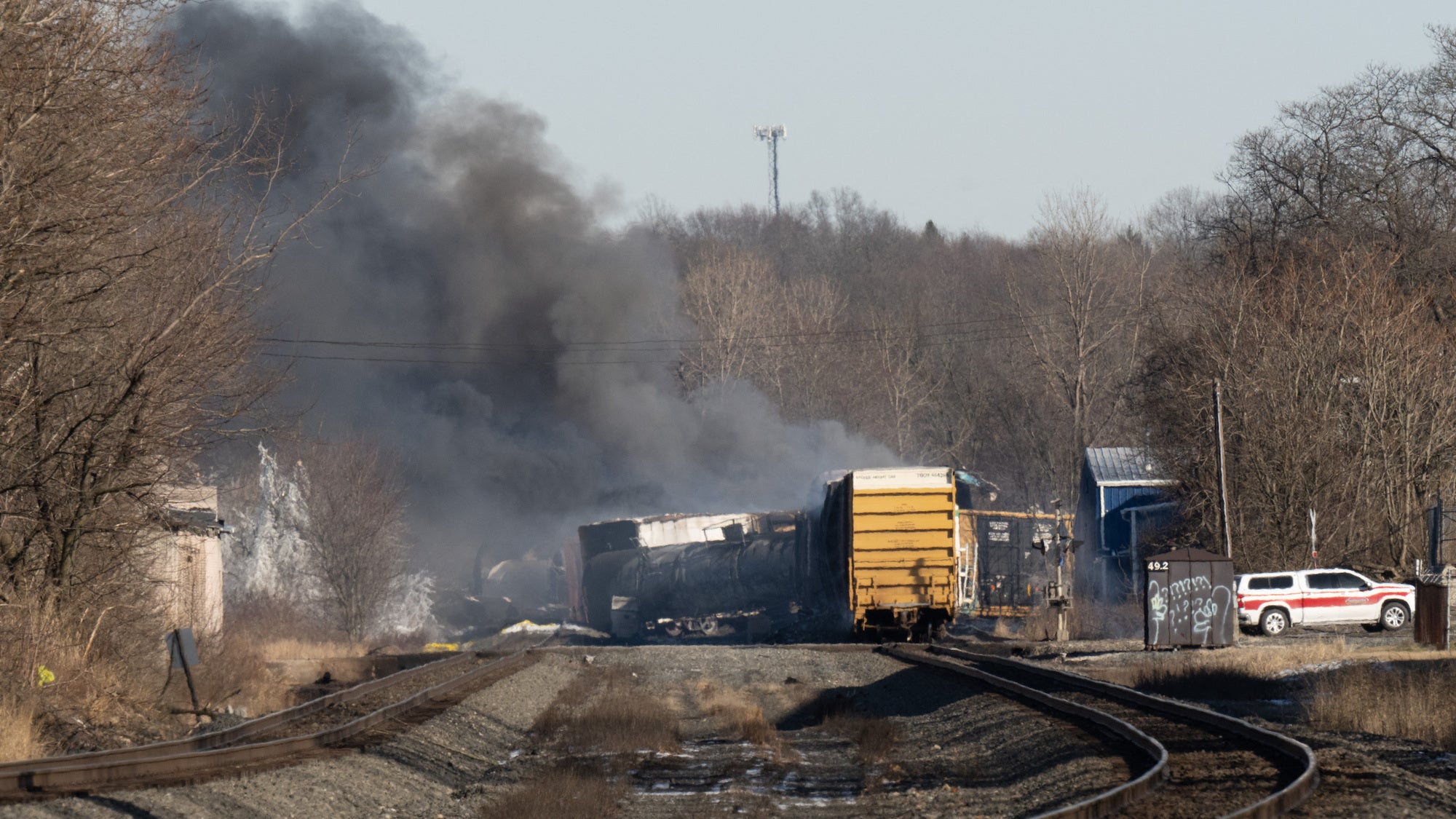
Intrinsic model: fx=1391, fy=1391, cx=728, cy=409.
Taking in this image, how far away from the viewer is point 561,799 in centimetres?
1076

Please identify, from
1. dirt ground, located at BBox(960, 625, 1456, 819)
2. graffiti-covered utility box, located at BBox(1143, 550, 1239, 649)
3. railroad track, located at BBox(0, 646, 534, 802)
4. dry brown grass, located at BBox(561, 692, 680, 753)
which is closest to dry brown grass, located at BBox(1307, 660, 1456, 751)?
dirt ground, located at BBox(960, 625, 1456, 819)

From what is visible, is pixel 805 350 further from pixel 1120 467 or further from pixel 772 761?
pixel 772 761

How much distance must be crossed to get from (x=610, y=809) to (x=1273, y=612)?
67.9 feet

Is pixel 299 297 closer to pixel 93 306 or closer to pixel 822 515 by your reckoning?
pixel 822 515

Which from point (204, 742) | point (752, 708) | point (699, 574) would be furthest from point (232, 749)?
point (699, 574)

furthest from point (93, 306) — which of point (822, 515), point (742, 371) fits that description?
point (742, 371)

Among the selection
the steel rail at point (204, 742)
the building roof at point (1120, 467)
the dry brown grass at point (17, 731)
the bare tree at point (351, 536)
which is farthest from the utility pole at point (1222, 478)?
the bare tree at point (351, 536)

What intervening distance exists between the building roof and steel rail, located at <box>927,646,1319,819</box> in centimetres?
2478

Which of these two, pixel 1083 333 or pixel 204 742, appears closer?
pixel 204 742

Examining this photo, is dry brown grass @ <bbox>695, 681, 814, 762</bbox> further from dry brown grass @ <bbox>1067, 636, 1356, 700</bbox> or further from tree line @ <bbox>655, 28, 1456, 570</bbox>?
tree line @ <bbox>655, 28, 1456, 570</bbox>

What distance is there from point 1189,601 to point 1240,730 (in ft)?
38.4

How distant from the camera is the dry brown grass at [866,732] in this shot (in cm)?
1357

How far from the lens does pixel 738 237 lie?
89.6 meters

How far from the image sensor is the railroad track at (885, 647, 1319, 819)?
866 cm
